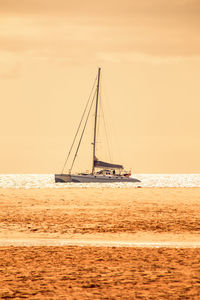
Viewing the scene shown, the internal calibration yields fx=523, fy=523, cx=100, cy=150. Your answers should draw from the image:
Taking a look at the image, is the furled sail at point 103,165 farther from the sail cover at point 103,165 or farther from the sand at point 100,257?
the sand at point 100,257

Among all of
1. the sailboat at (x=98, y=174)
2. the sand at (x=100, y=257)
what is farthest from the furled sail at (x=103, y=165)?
the sand at (x=100, y=257)

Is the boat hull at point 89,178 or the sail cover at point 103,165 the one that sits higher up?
the sail cover at point 103,165

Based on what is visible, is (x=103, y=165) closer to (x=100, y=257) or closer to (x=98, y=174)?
(x=98, y=174)

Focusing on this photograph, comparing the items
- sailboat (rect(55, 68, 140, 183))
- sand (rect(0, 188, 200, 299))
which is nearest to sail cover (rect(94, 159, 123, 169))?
sailboat (rect(55, 68, 140, 183))

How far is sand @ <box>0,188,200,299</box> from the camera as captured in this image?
10148mm

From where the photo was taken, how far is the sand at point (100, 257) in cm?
1015

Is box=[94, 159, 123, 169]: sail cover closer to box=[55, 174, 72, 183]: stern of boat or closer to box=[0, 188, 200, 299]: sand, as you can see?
box=[55, 174, 72, 183]: stern of boat

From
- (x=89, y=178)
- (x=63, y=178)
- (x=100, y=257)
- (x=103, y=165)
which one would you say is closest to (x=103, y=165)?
(x=103, y=165)

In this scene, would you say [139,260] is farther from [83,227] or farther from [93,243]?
[83,227]

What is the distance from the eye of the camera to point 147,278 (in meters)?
11.2

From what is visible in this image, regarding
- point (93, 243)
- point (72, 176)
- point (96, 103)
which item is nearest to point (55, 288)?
point (93, 243)

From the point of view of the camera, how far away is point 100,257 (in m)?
14.1

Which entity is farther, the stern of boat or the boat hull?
the stern of boat

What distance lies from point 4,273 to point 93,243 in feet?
18.4
